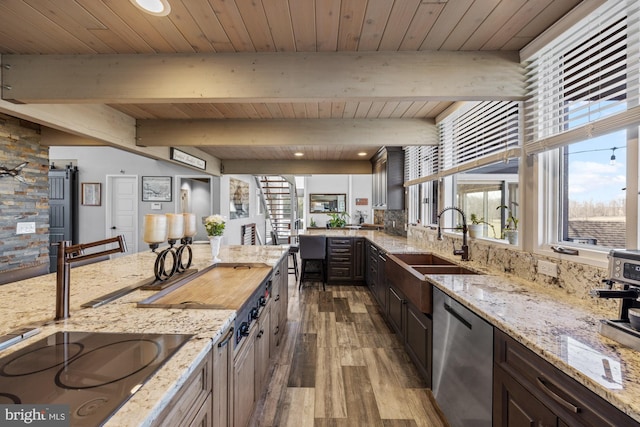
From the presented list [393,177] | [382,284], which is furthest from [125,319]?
[393,177]

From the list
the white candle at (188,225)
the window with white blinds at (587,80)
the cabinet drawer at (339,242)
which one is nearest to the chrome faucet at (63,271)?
the white candle at (188,225)

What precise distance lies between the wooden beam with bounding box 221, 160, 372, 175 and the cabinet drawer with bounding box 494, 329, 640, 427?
5217mm

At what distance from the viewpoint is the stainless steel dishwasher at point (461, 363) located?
1.39 m

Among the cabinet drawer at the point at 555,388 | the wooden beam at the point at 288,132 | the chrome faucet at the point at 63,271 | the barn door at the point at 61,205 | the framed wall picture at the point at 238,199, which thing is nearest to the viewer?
the cabinet drawer at the point at 555,388

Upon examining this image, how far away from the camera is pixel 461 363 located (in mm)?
1618

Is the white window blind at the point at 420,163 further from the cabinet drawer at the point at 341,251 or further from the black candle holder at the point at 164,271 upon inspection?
the black candle holder at the point at 164,271

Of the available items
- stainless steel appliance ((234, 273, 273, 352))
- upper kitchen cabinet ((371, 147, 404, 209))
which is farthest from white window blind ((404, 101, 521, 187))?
stainless steel appliance ((234, 273, 273, 352))

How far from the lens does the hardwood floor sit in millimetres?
1903

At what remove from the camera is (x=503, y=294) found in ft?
5.39

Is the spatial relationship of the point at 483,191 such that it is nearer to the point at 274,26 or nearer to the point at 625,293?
the point at 625,293

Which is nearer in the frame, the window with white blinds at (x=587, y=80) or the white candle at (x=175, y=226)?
the window with white blinds at (x=587, y=80)

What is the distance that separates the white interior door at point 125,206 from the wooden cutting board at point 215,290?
5.10 meters

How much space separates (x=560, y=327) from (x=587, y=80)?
1370 millimetres

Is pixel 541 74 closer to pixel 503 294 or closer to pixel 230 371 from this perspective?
pixel 503 294
